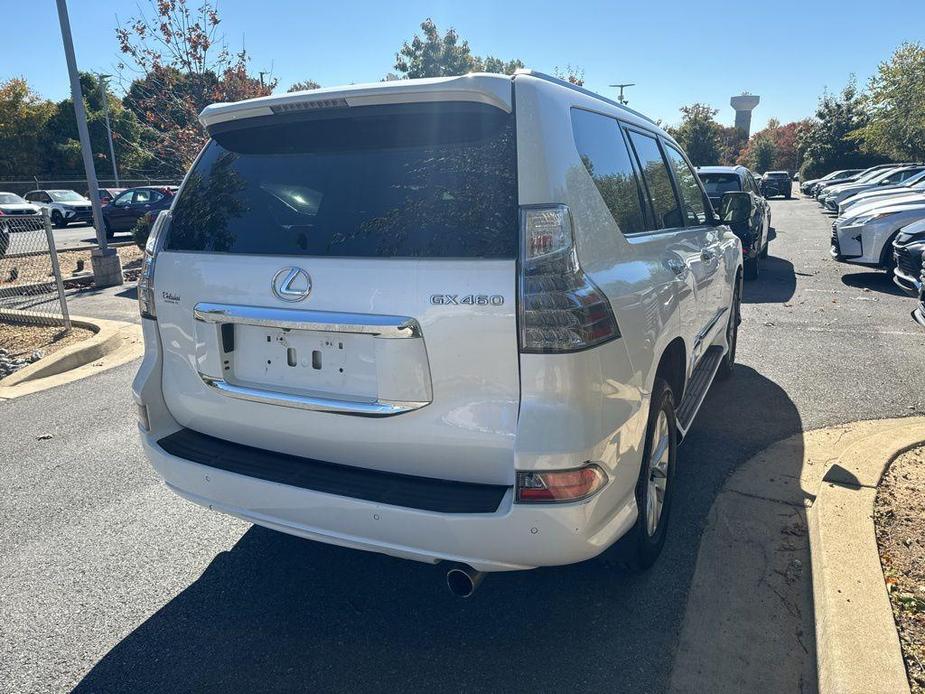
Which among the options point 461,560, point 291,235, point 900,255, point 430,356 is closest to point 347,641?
point 461,560

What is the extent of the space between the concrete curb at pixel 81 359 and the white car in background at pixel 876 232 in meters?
10.6

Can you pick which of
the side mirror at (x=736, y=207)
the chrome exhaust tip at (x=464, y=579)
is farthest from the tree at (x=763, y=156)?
the chrome exhaust tip at (x=464, y=579)

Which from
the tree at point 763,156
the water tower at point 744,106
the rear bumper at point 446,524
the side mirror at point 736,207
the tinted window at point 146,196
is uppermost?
the water tower at point 744,106

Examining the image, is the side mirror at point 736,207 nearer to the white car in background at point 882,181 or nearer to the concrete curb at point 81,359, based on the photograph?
the concrete curb at point 81,359

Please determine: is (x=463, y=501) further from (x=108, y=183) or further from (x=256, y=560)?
(x=108, y=183)

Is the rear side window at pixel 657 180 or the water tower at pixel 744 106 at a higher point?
the water tower at pixel 744 106

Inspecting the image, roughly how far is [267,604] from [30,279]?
38.7ft

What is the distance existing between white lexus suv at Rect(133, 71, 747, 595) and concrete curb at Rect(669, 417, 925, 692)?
1.38 feet

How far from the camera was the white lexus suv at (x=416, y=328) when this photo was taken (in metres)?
2.18

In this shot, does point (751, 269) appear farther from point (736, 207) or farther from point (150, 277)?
point (150, 277)

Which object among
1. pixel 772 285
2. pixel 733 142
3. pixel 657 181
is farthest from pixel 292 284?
pixel 733 142

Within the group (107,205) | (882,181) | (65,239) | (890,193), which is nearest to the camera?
(890,193)

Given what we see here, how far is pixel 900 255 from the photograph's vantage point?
27.3 ft

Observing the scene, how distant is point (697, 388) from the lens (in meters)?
4.19
